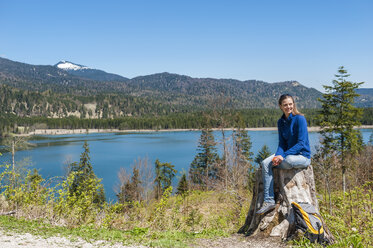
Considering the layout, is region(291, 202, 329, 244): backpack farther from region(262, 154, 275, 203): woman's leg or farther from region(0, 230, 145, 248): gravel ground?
region(0, 230, 145, 248): gravel ground

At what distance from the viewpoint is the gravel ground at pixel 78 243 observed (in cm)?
524

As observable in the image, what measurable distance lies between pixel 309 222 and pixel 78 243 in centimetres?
424

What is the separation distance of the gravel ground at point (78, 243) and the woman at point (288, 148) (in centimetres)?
59

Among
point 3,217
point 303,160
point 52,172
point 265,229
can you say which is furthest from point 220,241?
point 52,172

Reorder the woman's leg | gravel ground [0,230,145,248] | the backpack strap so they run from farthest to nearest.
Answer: the woman's leg < gravel ground [0,230,145,248] < the backpack strap

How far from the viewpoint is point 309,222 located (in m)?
5.16

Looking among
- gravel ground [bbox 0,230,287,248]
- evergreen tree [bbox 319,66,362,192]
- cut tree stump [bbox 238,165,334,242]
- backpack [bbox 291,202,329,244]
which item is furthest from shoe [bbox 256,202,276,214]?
evergreen tree [bbox 319,66,362,192]

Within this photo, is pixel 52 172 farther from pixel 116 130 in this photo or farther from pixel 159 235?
pixel 116 130

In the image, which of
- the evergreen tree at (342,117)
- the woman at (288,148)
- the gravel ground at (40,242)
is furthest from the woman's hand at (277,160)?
the evergreen tree at (342,117)

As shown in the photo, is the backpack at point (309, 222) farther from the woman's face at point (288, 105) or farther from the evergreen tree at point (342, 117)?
the evergreen tree at point (342, 117)

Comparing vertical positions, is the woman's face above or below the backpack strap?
above

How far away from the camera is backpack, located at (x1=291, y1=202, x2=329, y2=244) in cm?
509

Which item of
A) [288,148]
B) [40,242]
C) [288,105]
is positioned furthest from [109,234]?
[288,105]

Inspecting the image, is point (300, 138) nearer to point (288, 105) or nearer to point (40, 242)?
point (288, 105)
